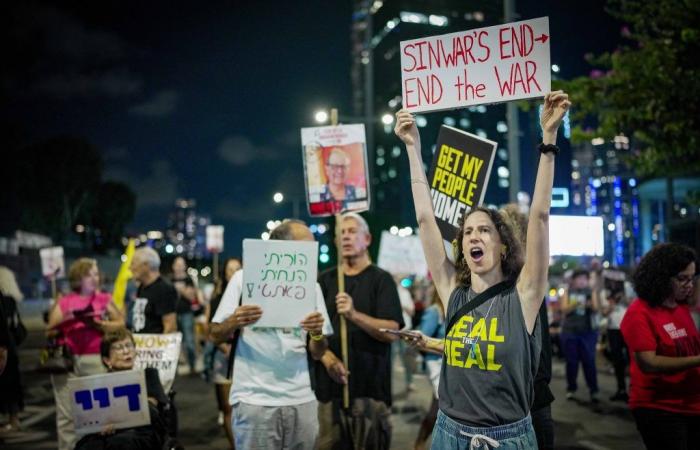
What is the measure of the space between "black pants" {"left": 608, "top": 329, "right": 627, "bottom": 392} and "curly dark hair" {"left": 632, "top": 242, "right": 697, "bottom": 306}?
688 centimetres

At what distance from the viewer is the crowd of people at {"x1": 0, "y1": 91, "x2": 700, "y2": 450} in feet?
9.61

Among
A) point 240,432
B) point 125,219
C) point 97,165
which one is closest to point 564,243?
point 240,432

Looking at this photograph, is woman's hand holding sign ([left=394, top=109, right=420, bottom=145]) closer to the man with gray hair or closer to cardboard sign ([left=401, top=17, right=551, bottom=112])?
cardboard sign ([left=401, top=17, right=551, bottom=112])

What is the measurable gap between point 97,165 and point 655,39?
52887mm

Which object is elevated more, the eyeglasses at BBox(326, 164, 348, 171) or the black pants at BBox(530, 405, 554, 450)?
the eyeglasses at BBox(326, 164, 348, 171)

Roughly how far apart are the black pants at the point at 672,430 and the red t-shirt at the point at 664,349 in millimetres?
44

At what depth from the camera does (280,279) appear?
169 inches

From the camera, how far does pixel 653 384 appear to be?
13.5 feet

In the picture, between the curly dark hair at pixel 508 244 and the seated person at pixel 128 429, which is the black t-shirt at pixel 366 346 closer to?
the seated person at pixel 128 429

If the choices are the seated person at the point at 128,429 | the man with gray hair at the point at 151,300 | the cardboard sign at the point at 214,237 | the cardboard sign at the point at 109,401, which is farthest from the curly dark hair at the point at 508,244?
the cardboard sign at the point at 214,237

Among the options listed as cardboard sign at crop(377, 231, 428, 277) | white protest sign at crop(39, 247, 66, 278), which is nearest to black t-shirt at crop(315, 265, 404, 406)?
cardboard sign at crop(377, 231, 428, 277)

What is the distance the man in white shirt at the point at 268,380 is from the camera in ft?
13.5

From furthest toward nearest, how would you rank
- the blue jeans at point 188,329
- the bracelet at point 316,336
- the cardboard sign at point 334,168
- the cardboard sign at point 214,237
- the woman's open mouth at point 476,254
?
the cardboard sign at point 214,237 → the blue jeans at point 188,329 → the cardboard sign at point 334,168 → the bracelet at point 316,336 → the woman's open mouth at point 476,254

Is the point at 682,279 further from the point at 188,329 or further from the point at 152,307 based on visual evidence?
the point at 188,329
